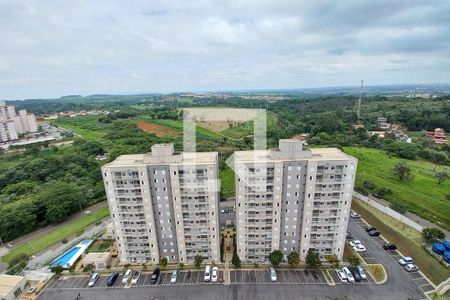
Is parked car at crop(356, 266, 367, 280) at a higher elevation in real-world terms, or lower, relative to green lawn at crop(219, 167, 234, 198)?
lower

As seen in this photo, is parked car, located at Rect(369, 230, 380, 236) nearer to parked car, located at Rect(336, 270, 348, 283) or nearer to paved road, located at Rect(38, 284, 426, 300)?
paved road, located at Rect(38, 284, 426, 300)

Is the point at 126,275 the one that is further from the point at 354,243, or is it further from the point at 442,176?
the point at 442,176

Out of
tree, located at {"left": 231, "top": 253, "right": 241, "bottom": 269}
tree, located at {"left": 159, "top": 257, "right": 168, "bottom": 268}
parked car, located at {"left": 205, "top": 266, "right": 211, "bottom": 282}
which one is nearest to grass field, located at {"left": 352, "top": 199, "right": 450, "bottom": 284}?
tree, located at {"left": 231, "top": 253, "right": 241, "bottom": 269}

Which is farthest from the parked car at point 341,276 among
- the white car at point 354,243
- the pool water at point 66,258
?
the pool water at point 66,258

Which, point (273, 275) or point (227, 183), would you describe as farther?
point (227, 183)

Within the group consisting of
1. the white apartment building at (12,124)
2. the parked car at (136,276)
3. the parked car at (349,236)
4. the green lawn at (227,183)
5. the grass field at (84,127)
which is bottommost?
the parked car at (136,276)

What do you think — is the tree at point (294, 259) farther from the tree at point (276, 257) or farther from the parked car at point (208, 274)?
the parked car at point (208, 274)

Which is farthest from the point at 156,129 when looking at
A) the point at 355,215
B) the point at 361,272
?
the point at 361,272
